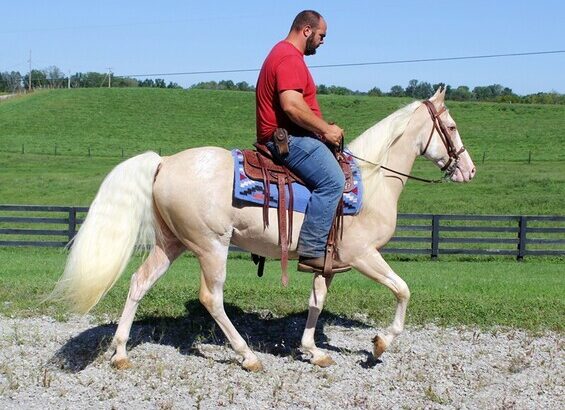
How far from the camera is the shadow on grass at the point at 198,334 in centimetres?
709

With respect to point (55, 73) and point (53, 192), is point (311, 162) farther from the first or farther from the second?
point (55, 73)

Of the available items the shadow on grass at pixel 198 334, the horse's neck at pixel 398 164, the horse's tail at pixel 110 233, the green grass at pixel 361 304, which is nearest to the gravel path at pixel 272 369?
the shadow on grass at pixel 198 334

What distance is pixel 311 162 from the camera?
679 cm

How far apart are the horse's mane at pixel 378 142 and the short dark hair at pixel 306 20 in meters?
1.17

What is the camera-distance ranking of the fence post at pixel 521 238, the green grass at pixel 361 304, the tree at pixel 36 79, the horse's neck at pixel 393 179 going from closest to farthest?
the horse's neck at pixel 393 179
the green grass at pixel 361 304
the fence post at pixel 521 238
the tree at pixel 36 79

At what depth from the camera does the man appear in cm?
664

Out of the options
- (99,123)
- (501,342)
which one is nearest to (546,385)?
Result: (501,342)

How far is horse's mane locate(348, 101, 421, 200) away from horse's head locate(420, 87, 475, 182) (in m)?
0.23

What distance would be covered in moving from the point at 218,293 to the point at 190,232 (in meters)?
0.60

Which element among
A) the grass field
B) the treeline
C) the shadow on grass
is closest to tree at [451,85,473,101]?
the treeline

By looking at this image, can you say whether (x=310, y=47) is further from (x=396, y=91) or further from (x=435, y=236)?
(x=396, y=91)

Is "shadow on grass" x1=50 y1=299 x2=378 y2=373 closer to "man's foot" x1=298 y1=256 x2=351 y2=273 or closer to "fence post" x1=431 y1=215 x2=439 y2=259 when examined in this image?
"man's foot" x1=298 y1=256 x2=351 y2=273

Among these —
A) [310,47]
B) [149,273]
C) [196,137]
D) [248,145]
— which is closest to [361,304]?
[149,273]

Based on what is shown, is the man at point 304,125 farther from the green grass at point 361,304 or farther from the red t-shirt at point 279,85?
the green grass at point 361,304
